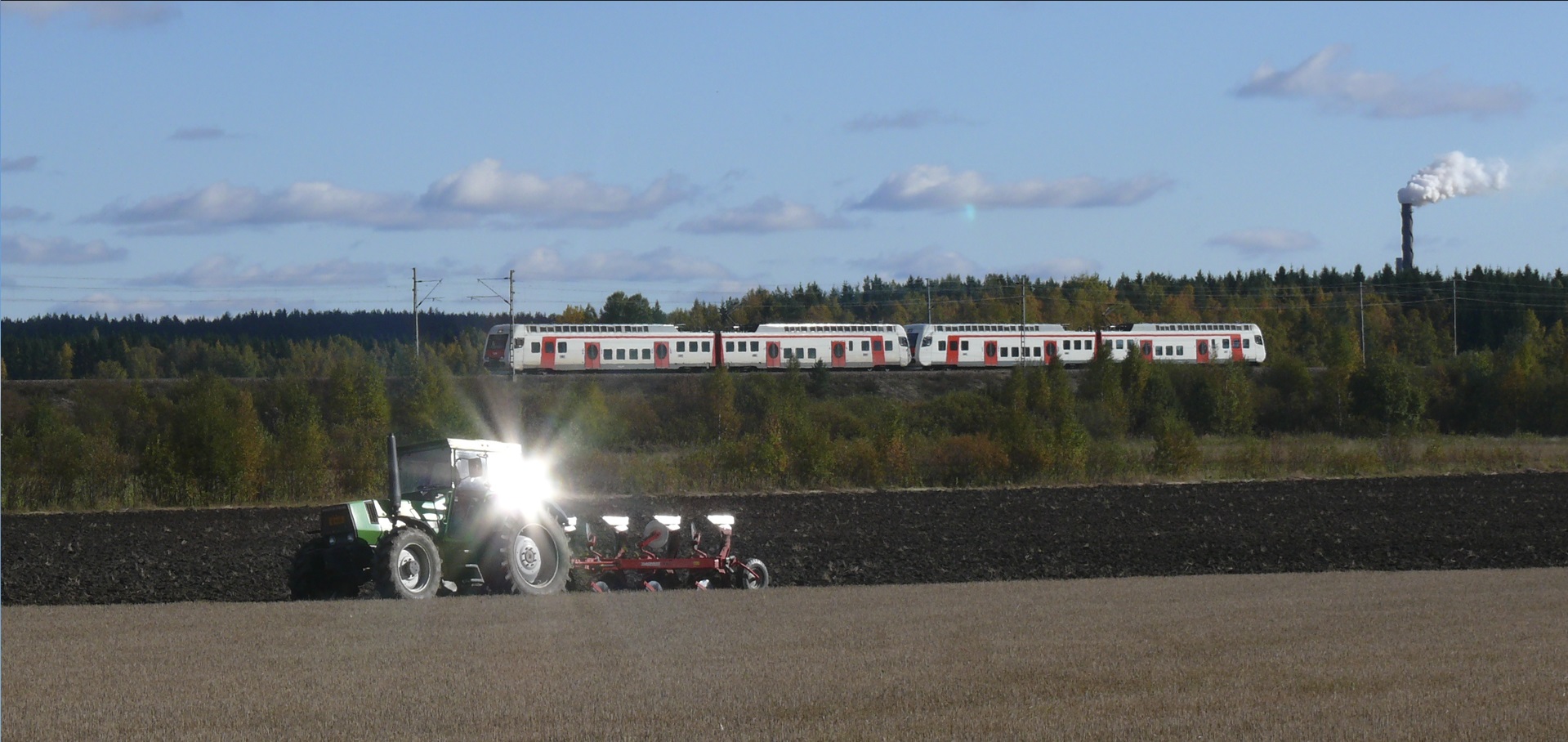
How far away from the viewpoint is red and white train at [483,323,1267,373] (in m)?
65.2

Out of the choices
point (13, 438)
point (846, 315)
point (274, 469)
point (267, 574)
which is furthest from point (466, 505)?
point (846, 315)

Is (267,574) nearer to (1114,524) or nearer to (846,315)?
(1114,524)

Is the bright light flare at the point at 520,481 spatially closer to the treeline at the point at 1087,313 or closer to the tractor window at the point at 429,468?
the tractor window at the point at 429,468

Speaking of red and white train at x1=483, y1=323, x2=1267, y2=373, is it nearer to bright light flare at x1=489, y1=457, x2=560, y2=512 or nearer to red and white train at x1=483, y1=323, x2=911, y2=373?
red and white train at x1=483, y1=323, x2=911, y2=373

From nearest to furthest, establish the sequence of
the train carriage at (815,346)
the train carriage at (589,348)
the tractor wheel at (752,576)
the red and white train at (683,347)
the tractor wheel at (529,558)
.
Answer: the tractor wheel at (529,558)
the tractor wheel at (752,576)
the train carriage at (589,348)
the red and white train at (683,347)
the train carriage at (815,346)

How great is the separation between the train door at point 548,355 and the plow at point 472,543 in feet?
144

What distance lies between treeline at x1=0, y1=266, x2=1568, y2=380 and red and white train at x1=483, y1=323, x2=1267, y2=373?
144 ft

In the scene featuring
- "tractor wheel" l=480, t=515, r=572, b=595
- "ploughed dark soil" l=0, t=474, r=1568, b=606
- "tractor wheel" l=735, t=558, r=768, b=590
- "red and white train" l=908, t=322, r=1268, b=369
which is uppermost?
"red and white train" l=908, t=322, r=1268, b=369

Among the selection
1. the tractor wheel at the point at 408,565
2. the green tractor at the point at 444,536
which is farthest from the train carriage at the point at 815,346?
the tractor wheel at the point at 408,565

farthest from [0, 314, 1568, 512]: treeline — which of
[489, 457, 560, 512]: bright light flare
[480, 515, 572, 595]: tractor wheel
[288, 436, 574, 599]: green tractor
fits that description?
[480, 515, 572, 595]: tractor wheel

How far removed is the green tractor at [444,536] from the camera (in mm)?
18469

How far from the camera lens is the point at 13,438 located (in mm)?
44938

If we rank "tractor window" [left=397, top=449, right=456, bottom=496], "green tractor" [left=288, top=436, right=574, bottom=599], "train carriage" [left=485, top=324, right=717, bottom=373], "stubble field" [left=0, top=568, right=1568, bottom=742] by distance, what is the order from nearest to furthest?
1. "stubble field" [left=0, top=568, right=1568, bottom=742]
2. "green tractor" [left=288, top=436, right=574, bottom=599]
3. "tractor window" [left=397, top=449, right=456, bottom=496]
4. "train carriage" [left=485, top=324, right=717, bottom=373]

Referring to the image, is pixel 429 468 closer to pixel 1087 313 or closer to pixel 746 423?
pixel 746 423
